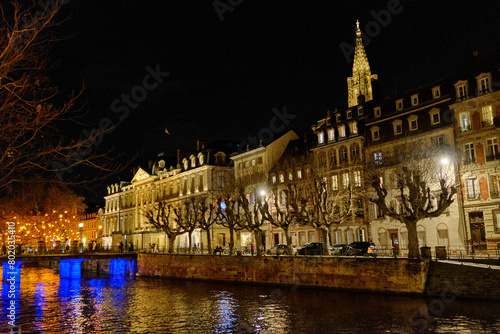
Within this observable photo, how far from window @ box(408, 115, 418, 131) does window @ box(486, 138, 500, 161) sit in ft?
24.8

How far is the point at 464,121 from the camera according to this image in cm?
4256

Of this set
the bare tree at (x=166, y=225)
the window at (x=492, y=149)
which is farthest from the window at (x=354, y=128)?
the bare tree at (x=166, y=225)

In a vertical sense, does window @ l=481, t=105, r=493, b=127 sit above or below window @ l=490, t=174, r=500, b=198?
above

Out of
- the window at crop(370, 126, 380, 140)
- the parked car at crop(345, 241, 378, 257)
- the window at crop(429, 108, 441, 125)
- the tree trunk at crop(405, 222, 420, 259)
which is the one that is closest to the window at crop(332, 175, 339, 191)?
the window at crop(370, 126, 380, 140)

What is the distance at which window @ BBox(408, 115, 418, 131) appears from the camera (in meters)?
46.6

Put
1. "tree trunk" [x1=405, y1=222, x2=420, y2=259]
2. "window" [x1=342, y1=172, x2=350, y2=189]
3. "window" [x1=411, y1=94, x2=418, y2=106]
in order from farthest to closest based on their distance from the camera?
"window" [x1=342, y1=172, x2=350, y2=189] → "window" [x1=411, y1=94, x2=418, y2=106] → "tree trunk" [x1=405, y1=222, x2=420, y2=259]

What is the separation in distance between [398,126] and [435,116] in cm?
432

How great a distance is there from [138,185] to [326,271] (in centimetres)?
6633

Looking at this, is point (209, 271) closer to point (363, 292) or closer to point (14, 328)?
point (363, 292)

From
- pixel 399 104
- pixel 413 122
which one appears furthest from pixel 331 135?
pixel 413 122

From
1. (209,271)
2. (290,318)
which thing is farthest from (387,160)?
(290,318)

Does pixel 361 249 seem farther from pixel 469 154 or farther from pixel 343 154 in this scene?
pixel 343 154

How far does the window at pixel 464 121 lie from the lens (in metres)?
42.1

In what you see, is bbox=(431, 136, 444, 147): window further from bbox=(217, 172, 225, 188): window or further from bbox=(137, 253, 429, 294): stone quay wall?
bbox=(217, 172, 225, 188): window
